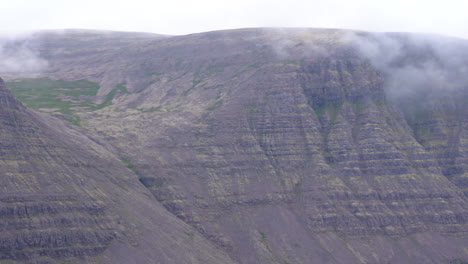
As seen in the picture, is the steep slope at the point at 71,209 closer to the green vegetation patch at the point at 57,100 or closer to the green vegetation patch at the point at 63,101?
the green vegetation patch at the point at 63,101

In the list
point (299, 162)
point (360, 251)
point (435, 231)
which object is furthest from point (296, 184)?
point (435, 231)

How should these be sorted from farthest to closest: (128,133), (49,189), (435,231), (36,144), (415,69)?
(415,69), (128,133), (435,231), (36,144), (49,189)

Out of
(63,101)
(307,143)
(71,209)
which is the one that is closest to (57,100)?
(63,101)

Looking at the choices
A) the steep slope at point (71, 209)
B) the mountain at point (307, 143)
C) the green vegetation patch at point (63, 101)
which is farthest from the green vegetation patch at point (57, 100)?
the steep slope at point (71, 209)

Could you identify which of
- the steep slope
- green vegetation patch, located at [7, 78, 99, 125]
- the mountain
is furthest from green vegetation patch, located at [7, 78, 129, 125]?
the steep slope

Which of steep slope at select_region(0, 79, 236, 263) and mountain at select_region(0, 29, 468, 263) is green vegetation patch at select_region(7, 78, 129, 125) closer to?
mountain at select_region(0, 29, 468, 263)

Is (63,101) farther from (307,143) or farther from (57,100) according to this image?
(307,143)

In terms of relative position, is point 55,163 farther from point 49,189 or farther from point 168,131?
point 168,131
